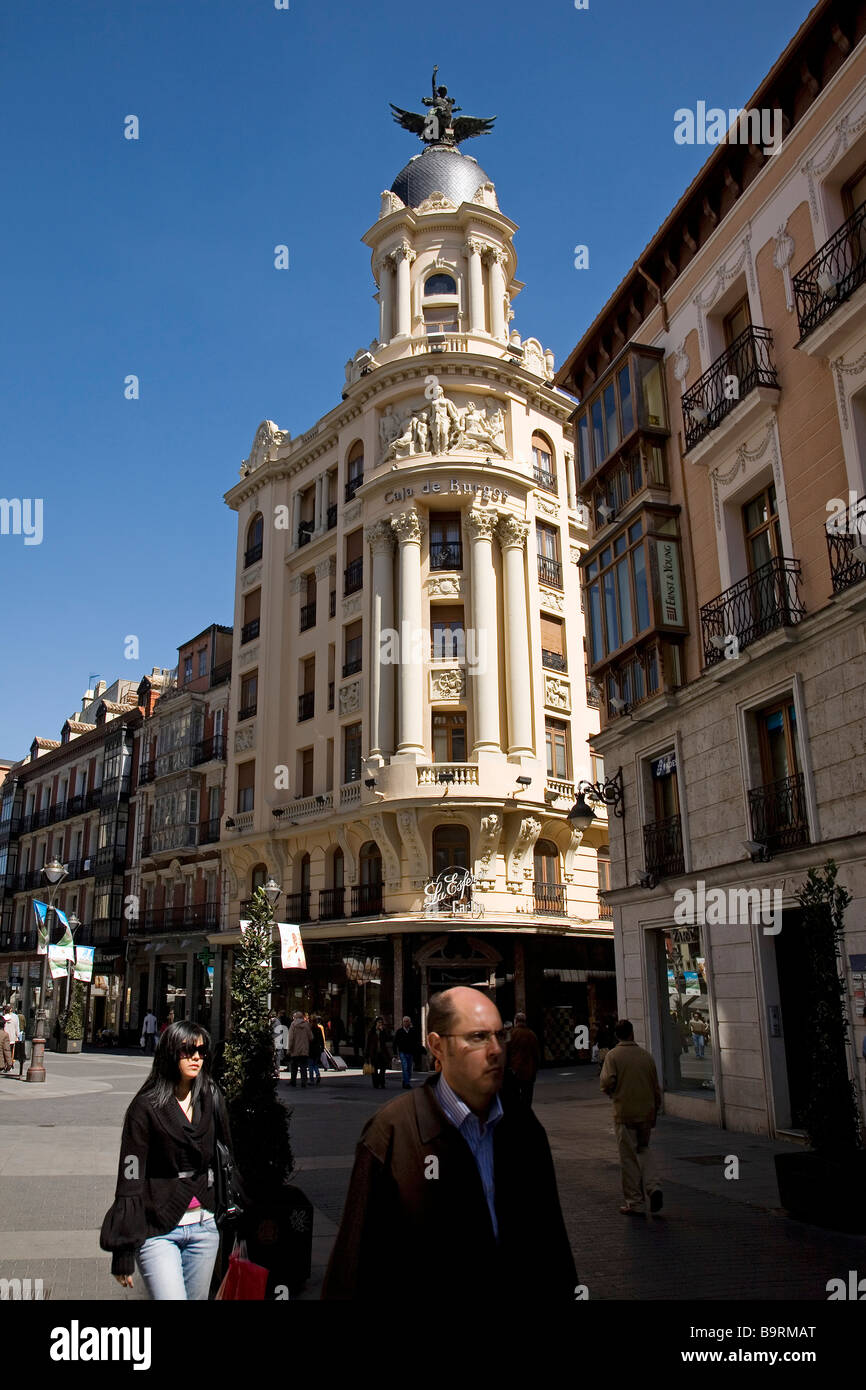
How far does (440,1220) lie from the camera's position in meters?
2.88

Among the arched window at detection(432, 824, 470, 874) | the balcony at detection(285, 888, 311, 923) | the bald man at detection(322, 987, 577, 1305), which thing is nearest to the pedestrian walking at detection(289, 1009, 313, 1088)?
the arched window at detection(432, 824, 470, 874)

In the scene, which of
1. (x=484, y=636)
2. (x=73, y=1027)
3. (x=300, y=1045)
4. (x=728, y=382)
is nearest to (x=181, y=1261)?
(x=728, y=382)

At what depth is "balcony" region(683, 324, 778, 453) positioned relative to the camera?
618 inches

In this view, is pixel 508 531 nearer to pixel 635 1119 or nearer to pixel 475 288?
pixel 475 288

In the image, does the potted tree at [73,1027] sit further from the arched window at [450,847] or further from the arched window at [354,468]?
the arched window at [354,468]

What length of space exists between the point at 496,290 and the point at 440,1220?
36.3 m

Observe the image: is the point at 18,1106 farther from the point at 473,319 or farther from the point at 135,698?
the point at 135,698

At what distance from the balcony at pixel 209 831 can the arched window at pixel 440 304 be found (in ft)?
70.5

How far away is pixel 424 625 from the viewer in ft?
104

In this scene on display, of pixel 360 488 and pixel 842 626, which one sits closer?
pixel 842 626

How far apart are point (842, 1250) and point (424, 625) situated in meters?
24.9

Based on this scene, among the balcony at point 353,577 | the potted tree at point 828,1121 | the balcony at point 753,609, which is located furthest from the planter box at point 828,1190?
the balcony at point 353,577
